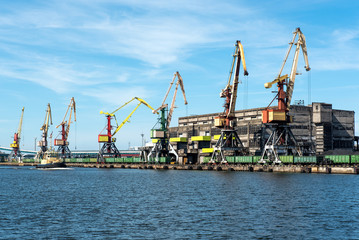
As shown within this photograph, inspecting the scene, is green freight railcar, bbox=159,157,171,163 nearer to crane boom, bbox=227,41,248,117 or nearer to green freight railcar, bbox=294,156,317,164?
crane boom, bbox=227,41,248,117

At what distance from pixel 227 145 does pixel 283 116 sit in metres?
31.3

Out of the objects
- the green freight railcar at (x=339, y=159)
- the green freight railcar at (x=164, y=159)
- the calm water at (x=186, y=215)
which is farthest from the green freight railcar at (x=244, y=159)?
the calm water at (x=186, y=215)

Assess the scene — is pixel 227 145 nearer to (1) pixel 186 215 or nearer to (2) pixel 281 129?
(2) pixel 281 129

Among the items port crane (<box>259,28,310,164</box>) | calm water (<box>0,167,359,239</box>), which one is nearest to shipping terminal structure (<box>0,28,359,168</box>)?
port crane (<box>259,28,310,164</box>)

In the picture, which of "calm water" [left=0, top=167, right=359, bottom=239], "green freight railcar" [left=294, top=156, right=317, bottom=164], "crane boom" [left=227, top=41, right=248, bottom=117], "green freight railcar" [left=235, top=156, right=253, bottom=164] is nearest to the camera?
"calm water" [left=0, top=167, right=359, bottom=239]

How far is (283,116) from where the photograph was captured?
134 meters

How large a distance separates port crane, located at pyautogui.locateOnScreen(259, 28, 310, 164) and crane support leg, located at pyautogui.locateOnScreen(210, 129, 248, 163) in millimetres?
14945

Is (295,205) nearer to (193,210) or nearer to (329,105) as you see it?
(193,210)

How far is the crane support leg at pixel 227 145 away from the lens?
157m

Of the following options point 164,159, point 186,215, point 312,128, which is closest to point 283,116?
point 312,128

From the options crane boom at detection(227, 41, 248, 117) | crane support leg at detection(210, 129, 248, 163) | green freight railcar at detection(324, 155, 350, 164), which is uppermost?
crane boom at detection(227, 41, 248, 117)

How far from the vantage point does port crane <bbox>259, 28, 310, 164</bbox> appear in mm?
134875

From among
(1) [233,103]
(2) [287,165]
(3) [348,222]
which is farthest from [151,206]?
(1) [233,103]

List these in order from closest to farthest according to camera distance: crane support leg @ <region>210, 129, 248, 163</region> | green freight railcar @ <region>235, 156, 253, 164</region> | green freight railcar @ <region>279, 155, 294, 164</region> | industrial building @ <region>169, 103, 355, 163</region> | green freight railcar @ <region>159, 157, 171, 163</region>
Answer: green freight railcar @ <region>279, 155, 294, 164</region>
green freight railcar @ <region>235, 156, 253, 164</region>
crane support leg @ <region>210, 129, 248, 163</region>
industrial building @ <region>169, 103, 355, 163</region>
green freight railcar @ <region>159, 157, 171, 163</region>
